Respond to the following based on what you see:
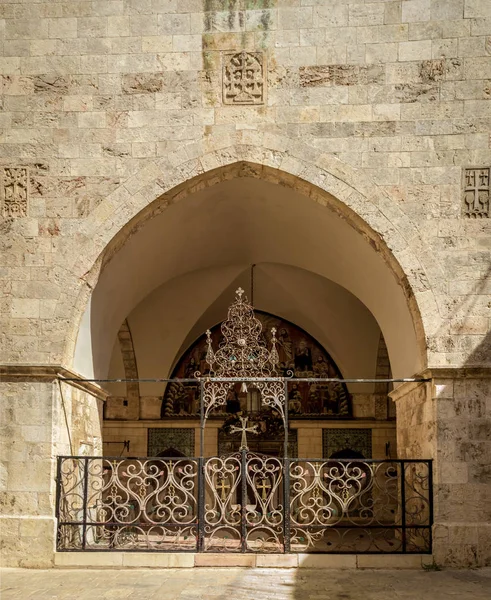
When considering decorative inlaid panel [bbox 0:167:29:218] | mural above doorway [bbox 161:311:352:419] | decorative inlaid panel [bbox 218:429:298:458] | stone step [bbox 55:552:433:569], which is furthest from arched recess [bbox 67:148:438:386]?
decorative inlaid panel [bbox 218:429:298:458]

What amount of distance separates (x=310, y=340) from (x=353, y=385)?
1.08 m

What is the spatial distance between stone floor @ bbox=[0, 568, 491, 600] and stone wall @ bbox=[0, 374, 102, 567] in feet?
0.83

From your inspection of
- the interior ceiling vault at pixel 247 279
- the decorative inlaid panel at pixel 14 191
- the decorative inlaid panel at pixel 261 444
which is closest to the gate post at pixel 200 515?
the interior ceiling vault at pixel 247 279

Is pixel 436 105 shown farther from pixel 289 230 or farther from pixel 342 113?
pixel 289 230

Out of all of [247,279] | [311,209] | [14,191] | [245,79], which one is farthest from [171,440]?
[245,79]

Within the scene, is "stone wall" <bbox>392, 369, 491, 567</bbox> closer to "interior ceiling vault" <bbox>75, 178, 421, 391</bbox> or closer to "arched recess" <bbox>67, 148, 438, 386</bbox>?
"arched recess" <bbox>67, 148, 438, 386</bbox>

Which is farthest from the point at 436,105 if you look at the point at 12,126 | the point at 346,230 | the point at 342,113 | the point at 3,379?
the point at 3,379

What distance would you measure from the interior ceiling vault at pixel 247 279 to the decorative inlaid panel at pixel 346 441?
94cm

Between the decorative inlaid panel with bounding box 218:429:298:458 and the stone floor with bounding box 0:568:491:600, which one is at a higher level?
the decorative inlaid panel with bounding box 218:429:298:458

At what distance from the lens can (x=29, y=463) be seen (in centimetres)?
714

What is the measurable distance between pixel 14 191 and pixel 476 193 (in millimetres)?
4661

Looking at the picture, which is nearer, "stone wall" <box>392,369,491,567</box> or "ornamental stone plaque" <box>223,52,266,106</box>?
"stone wall" <box>392,369,491,567</box>

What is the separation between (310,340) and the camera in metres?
12.6

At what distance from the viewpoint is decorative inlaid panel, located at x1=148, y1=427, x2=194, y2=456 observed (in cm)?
1212
